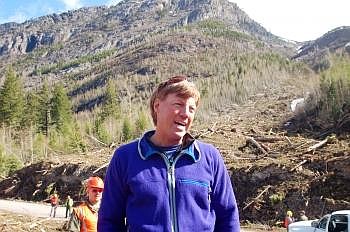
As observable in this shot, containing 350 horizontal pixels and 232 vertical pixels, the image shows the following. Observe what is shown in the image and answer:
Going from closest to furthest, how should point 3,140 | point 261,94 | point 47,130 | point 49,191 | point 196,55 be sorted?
point 49,191, point 3,140, point 47,130, point 261,94, point 196,55

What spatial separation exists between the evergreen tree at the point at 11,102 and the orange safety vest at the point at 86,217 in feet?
195

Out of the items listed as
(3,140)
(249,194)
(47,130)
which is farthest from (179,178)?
(47,130)

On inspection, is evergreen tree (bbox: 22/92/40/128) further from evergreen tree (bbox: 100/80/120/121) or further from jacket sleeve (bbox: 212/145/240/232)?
jacket sleeve (bbox: 212/145/240/232)

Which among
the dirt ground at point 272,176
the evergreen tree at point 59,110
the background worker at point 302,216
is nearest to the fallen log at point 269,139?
the dirt ground at point 272,176

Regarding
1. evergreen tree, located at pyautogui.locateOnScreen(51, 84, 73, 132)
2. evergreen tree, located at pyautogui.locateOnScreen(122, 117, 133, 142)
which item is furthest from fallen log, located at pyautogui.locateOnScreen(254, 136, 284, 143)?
evergreen tree, located at pyautogui.locateOnScreen(51, 84, 73, 132)

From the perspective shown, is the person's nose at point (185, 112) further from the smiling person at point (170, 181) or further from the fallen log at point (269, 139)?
the fallen log at point (269, 139)

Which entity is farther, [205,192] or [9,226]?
[9,226]

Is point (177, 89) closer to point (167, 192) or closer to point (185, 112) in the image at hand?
point (185, 112)

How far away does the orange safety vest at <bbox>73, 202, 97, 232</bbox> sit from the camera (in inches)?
230

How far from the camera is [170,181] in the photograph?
271 cm

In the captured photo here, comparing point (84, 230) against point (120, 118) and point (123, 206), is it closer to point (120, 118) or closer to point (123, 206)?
point (123, 206)

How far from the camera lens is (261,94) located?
11675 centimetres

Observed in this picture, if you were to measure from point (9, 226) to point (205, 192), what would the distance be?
32.6 feet

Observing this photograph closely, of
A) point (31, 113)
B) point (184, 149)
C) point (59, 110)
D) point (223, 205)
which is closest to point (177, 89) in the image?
point (184, 149)
